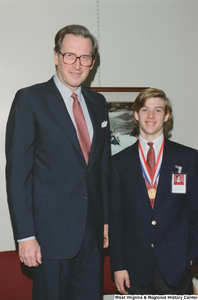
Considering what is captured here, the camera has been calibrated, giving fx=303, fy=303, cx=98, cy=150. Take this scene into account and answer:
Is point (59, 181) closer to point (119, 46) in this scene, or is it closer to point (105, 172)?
point (105, 172)

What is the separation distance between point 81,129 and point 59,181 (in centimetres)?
36

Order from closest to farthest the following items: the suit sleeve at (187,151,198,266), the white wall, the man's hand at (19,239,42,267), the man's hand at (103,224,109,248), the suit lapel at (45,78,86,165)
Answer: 1. the man's hand at (19,239,42,267)
2. the suit lapel at (45,78,86,165)
3. the suit sleeve at (187,151,198,266)
4. the man's hand at (103,224,109,248)
5. the white wall

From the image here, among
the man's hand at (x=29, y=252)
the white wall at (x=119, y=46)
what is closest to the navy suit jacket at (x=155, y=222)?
the man's hand at (x=29, y=252)

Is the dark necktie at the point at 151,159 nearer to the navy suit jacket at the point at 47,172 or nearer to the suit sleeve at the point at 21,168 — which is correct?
the navy suit jacket at the point at 47,172

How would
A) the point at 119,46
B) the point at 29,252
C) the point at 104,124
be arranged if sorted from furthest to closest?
the point at 119,46 < the point at 104,124 < the point at 29,252

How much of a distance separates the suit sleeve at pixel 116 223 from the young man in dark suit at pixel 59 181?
0.24 feet

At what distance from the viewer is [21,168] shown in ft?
5.58

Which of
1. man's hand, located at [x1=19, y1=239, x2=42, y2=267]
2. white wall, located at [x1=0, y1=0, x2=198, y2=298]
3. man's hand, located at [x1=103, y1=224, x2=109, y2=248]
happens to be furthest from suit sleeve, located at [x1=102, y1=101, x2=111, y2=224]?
white wall, located at [x1=0, y1=0, x2=198, y2=298]

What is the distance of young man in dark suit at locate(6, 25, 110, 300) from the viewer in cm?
171

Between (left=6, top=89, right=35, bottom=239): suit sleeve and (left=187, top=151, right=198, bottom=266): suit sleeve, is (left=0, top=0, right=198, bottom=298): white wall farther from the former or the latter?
(left=187, top=151, right=198, bottom=266): suit sleeve

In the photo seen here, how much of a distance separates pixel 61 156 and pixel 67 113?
265mm

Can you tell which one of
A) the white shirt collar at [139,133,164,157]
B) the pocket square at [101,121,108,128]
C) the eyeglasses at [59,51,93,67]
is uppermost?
the eyeglasses at [59,51,93,67]

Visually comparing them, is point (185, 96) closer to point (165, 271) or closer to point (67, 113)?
point (67, 113)

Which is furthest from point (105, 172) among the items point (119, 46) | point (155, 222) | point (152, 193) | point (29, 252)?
point (119, 46)
